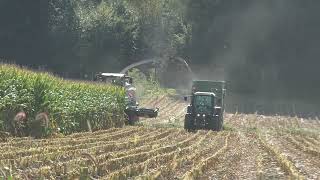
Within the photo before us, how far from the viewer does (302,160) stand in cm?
1503

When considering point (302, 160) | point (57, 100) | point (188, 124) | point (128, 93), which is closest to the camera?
point (302, 160)

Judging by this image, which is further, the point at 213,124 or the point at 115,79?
the point at 115,79

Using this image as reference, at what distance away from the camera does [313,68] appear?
160 feet

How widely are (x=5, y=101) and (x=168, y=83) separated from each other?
1568 inches

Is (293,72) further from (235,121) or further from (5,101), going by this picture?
(5,101)

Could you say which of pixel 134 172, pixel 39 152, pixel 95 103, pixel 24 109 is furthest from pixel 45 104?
pixel 134 172

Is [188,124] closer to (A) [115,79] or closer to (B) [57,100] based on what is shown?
(A) [115,79]

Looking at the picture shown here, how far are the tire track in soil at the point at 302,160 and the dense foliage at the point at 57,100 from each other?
7345 mm

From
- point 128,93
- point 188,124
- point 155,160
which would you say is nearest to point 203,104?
point 188,124

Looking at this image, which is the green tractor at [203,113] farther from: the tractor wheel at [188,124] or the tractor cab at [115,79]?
the tractor cab at [115,79]

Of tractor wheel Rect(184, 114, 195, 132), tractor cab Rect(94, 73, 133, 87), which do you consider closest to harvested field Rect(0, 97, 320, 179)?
tractor wheel Rect(184, 114, 195, 132)

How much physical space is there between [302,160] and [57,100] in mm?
8786

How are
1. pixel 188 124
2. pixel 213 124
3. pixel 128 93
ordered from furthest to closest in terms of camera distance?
pixel 128 93, pixel 213 124, pixel 188 124

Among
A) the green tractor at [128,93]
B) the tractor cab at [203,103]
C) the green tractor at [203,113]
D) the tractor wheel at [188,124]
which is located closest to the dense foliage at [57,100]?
the green tractor at [128,93]
